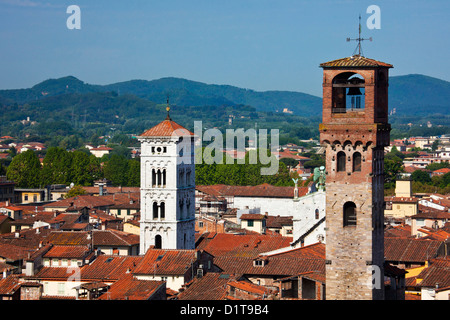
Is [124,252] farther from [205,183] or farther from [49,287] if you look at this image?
[205,183]

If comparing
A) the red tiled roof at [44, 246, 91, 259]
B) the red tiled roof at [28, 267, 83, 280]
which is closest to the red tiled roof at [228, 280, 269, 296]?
the red tiled roof at [28, 267, 83, 280]

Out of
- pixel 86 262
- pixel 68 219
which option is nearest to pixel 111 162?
pixel 68 219

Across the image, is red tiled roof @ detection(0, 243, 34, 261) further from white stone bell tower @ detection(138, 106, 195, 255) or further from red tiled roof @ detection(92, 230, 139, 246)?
white stone bell tower @ detection(138, 106, 195, 255)

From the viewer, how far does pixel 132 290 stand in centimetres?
2980

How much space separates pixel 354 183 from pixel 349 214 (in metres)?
0.84

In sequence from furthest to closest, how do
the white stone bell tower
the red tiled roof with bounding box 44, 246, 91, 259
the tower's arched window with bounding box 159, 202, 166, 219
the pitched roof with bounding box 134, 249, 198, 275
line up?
1. the tower's arched window with bounding box 159, 202, 166, 219
2. the white stone bell tower
3. the red tiled roof with bounding box 44, 246, 91, 259
4. the pitched roof with bounding box 134, 249, 198, 275

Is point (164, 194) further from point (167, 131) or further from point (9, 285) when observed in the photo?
point (9, 285)

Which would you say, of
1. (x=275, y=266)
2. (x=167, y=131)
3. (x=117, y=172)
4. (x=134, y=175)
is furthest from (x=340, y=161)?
(x=117, y=172)

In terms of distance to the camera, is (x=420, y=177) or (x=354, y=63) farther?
(x=420, y=177)

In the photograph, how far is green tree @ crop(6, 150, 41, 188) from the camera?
352ft

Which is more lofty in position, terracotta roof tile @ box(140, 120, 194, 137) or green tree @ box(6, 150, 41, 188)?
terracotta roof tile @ box(140, 120, 194, 137)

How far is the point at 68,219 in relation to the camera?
6216 centimetres

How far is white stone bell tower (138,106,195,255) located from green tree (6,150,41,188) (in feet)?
194

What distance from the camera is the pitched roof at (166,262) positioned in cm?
3653
